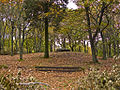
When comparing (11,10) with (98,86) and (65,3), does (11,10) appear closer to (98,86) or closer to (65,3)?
(65,3)

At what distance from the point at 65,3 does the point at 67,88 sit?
1453 centimetres

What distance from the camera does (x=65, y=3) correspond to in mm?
19750

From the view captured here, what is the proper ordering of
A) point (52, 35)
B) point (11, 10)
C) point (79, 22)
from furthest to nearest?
point (52, 35) < point (11, 10) < point (79, 22)

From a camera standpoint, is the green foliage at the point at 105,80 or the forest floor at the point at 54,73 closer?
the green foliage at the point at 105,80

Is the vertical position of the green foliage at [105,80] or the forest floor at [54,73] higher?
the green foliage at [105,80]

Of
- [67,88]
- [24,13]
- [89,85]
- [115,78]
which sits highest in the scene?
[24,13]

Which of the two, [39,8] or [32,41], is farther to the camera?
[32,41]

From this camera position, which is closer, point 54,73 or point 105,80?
point 105,80

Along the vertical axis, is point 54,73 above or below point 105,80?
below

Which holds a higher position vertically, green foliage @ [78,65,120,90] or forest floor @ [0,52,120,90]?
green foliage @ [78,65,120,90]

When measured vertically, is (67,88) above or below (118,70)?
below

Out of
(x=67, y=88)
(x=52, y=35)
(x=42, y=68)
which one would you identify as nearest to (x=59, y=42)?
(x=52, y=35)

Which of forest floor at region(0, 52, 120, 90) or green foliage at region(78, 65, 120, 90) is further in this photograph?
forest floor at region(0, 52, 120, 90)

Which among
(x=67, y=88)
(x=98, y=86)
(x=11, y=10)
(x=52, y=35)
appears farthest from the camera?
(x=52, y=35)
